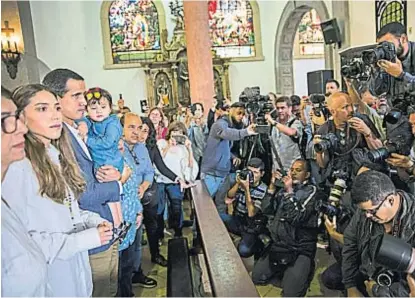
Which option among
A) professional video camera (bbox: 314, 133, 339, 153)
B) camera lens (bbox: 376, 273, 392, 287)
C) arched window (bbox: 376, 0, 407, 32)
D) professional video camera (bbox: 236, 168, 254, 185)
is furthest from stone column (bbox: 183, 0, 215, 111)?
camera lens (bbox: 376, 273, 392, 287)

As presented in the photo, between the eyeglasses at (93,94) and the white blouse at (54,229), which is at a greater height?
the eyeglasses at (93,94)

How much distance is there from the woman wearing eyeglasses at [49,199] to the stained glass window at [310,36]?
11912mm

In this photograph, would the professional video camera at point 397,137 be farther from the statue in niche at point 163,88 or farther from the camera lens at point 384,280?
the statue in niche at point 163,88

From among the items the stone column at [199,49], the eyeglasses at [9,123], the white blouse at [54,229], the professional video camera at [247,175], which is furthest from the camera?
the stone column at [199,49]

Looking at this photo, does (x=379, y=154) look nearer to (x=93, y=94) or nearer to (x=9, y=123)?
(x=93, y=94)

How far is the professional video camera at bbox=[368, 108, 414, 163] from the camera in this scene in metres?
2.15

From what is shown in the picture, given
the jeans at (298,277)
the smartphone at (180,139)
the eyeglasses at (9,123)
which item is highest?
the eyeglasses at (9,123)

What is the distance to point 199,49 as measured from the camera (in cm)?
754

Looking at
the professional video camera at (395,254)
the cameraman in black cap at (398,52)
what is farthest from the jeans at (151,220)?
the professional video camera at (395,254)

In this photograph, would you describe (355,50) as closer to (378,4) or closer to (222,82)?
(378,4)

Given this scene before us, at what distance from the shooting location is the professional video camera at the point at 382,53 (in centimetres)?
217

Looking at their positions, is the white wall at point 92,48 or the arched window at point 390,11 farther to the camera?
the white wall at point 92,48

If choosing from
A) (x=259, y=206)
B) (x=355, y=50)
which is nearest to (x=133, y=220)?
(x=259, y=206)

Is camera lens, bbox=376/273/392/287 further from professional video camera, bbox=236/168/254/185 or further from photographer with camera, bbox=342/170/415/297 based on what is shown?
professional video camera, bbox=236/168/254/185
